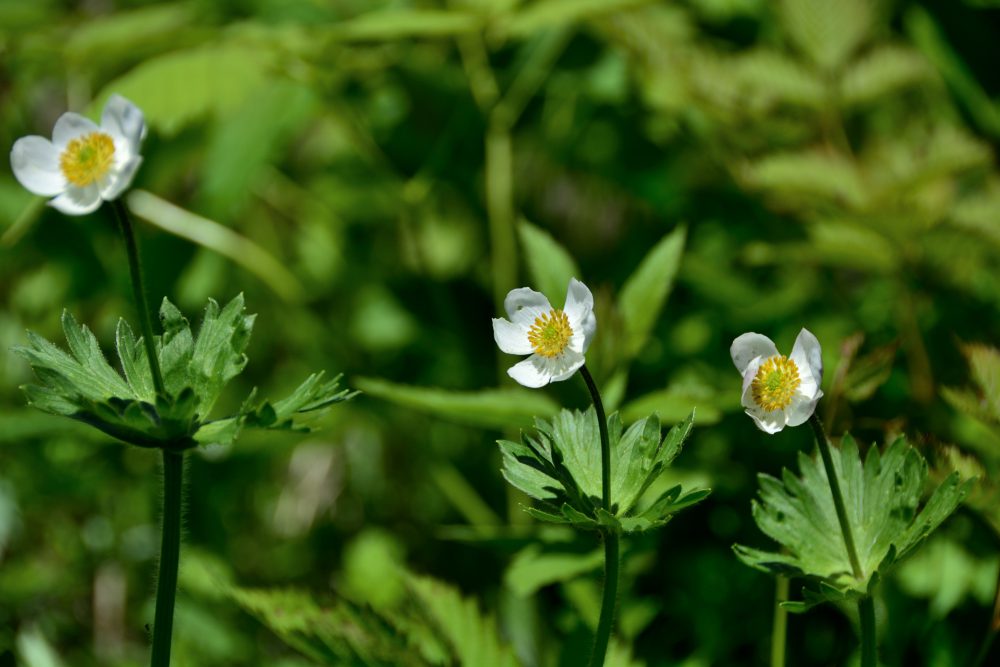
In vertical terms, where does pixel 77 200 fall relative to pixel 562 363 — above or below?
above

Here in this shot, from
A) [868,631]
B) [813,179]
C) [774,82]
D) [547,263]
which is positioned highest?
[774,82]

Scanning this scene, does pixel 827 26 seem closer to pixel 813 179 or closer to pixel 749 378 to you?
pixel 813 179

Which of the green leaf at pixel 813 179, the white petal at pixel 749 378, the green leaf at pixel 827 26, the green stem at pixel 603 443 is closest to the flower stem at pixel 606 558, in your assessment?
the green stem at pixel 603 443

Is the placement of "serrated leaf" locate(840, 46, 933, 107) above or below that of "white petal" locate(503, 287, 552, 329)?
above

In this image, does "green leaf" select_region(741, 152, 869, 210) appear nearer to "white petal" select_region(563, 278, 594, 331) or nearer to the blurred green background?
the blurred green background

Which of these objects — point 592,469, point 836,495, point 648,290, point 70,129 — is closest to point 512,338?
point 592,469

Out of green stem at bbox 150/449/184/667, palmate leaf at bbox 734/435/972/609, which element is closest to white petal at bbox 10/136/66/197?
green stem at bbox 150/449/184/667

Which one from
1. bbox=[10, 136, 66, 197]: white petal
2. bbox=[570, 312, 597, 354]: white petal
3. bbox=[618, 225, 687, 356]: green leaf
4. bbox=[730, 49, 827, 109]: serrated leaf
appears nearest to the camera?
bbox=[570, 312, 597, 354]: white petal
